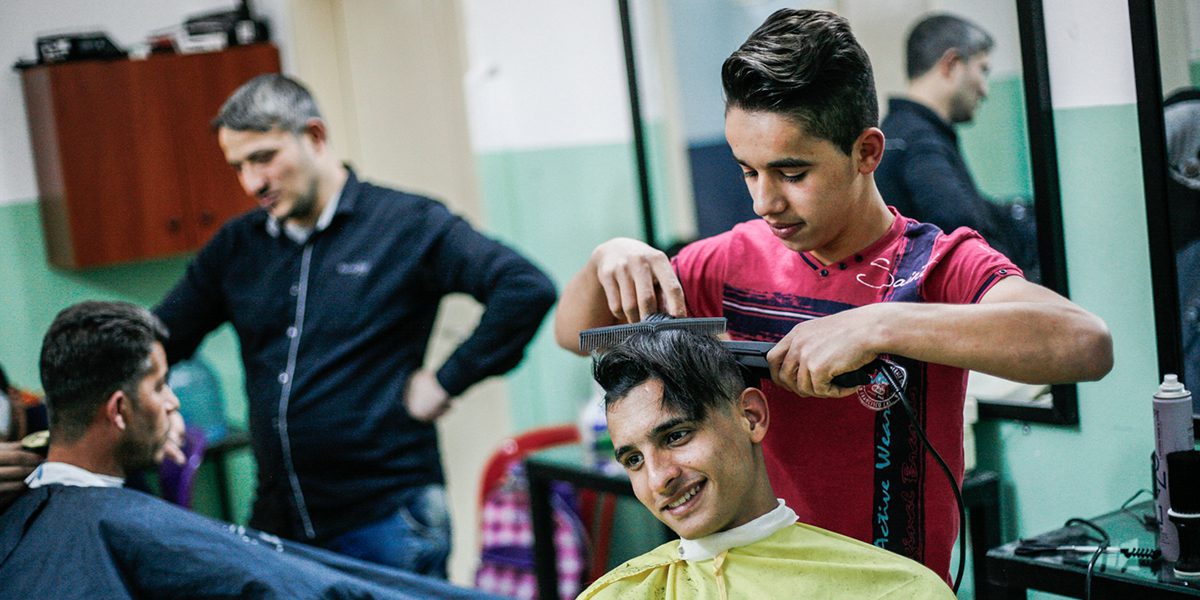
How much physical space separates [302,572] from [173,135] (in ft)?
5.96

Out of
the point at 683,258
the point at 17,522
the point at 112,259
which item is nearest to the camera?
the point at 683,258

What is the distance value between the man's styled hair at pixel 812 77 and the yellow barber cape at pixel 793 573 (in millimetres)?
510

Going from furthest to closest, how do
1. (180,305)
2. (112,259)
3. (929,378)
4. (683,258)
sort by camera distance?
(112,259) → (180,305) → (683,258) → (929,378)

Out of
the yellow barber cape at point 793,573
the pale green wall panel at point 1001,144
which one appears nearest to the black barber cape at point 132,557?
the yellow barber cape at point 793,573

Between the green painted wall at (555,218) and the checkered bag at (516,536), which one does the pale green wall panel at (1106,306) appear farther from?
the green painted wall at (555,218)

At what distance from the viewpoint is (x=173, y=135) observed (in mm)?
3570

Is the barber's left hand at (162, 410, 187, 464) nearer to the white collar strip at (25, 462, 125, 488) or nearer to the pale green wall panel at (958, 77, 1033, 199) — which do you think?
the white collar strip at (25, 462, 125, 488)

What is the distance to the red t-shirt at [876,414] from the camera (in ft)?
4.85

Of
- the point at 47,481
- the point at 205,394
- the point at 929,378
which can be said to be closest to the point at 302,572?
the point at 47,481

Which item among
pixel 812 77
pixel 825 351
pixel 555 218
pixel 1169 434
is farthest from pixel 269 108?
pixel 1169 434

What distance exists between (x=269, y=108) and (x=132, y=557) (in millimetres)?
964

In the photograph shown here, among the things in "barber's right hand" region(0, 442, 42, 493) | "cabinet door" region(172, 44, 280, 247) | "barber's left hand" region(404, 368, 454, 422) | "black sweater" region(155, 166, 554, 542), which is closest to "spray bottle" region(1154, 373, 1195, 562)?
"black sweater" region(155, 166, 554, 542)

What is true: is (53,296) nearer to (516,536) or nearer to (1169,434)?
(516,536)

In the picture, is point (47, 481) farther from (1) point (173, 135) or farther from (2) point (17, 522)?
(1) point (173, 135)
